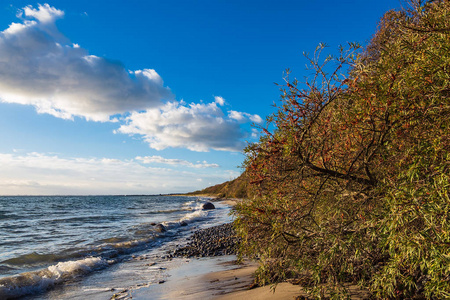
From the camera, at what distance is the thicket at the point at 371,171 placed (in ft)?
11.2

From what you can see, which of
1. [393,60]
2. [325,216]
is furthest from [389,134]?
[325,216]

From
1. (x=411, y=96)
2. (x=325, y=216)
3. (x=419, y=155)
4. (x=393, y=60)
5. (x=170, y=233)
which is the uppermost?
(x=393, y=60)

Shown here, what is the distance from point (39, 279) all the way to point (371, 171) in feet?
35.9

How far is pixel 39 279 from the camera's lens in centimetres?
959

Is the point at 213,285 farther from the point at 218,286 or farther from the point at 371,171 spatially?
the point at 371,171

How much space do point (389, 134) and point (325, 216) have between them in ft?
6.68

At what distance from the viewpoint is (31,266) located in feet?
38.8

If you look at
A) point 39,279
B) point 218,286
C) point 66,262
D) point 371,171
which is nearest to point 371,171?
point 371,171

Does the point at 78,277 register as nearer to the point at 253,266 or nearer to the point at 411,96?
the point at 253,266

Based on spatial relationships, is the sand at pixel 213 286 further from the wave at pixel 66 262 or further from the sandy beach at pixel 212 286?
the wave at pixel 66 262

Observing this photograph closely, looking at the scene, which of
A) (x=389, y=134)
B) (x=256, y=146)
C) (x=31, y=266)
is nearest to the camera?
(x=389, y=134)

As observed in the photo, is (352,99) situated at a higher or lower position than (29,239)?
higher

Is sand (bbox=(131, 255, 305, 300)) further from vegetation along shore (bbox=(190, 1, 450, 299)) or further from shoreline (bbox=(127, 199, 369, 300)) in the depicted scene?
vegetation along shore (bbox=(190, 1, 450, 299))

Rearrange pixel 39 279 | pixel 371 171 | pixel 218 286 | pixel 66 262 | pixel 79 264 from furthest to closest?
pixel 66 262
pixel 79 264
pixel 39 279
pixel 218 286
pixel 371 171
